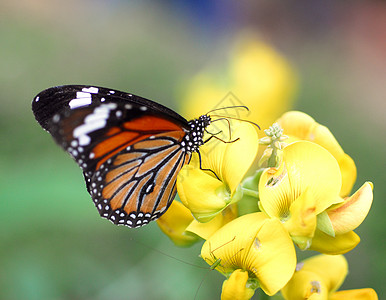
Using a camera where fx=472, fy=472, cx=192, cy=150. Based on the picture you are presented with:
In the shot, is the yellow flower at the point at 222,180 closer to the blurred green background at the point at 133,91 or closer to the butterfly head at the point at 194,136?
the butterfly head at the point at 194,136

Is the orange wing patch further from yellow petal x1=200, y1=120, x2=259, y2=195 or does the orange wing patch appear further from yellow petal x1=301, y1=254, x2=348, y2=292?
yellow petal x1=301, y1=254, x2=348, y2=292

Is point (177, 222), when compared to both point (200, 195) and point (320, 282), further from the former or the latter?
point (320, 282)

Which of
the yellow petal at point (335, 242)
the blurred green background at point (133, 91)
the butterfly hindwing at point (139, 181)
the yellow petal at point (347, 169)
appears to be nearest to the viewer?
the yellow petal at point (335, 242)

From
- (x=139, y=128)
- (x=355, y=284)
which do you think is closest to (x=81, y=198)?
(x=139, y=128)

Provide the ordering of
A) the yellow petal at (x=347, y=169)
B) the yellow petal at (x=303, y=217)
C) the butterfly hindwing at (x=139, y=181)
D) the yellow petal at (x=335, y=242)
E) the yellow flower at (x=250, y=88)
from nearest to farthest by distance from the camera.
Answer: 1. the yellow petal at (x=303, y=217)
2. the yellow petal at (x=335, y=242)
3. the yellow petal at (x=347, y=169)
4. the butterfly hindwing at (x=139, y=181)
5. the yellow flower at (x=250, y=88)

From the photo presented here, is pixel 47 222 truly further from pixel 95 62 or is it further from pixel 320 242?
pixel 95 62

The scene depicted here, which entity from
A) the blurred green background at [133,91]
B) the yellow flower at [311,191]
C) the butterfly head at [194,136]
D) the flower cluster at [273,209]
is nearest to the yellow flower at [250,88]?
the blurred green background at [133,91]

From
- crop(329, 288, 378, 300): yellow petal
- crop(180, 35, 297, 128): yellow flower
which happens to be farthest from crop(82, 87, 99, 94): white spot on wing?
crop(180, 35, 297, 128): yellow flower
